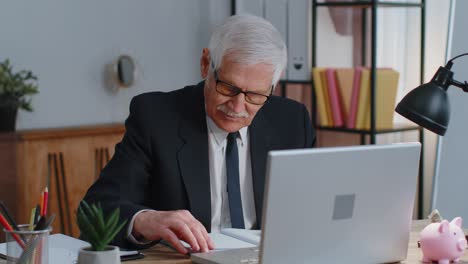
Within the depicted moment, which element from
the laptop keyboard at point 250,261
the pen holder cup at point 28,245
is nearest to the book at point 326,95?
the laptop keyboard at point 250,261

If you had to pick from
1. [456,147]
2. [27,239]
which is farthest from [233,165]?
[456,147]

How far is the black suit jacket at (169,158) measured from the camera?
2318 mm

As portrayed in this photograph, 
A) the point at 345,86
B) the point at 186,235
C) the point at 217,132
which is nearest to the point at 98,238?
the point at 186,235

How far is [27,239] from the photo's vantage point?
1.64 metres

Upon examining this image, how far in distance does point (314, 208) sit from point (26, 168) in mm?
2205

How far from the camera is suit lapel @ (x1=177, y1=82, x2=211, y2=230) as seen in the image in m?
2.34

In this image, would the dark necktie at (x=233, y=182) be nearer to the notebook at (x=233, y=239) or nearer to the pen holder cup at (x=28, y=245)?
the notebook at (x=233, y=239)

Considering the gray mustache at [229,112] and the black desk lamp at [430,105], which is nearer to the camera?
the black desk lamp at [430,105]

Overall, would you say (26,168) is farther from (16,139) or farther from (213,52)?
(213,52)

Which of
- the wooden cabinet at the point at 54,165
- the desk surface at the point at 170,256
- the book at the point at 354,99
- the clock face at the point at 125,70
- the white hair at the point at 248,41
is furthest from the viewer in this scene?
the clock face at the point at 125,70

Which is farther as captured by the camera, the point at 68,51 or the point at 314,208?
the point at 68,51

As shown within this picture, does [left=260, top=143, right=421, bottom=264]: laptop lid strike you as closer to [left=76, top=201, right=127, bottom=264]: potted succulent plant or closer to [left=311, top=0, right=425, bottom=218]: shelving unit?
[left=76, top=201, right=127, bottom=264]: potted succulent plant

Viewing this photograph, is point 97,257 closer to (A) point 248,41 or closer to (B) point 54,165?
(A) point 248,41

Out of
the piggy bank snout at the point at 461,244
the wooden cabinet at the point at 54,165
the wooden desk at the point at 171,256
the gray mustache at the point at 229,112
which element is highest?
the gray mustache at the point at 229,112
